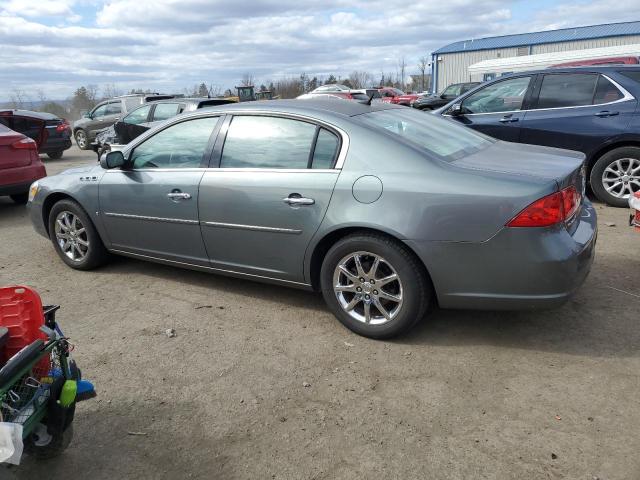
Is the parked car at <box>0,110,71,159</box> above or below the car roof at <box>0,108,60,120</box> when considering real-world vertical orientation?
below

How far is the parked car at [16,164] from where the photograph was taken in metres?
7.28

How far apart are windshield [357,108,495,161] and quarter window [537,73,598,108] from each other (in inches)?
125

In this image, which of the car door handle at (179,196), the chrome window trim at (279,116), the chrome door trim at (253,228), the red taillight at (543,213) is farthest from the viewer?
the car door handle at (179,196)

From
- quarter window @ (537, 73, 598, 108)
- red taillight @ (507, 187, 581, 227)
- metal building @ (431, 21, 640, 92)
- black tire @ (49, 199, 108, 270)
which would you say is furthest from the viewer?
metal building @ (431, 21, 640, 92)

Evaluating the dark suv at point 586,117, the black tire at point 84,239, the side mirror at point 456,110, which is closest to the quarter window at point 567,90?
the dark suv at point 586,117

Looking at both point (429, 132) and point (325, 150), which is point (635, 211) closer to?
point (429, 132)

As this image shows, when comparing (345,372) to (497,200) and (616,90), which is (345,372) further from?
(616,90)

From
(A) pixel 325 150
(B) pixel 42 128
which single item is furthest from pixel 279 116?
(B) pixel 42 128

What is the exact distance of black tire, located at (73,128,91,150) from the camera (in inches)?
645

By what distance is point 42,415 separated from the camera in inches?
85.5

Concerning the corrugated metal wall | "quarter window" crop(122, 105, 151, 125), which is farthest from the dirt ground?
the corrugated metal wall

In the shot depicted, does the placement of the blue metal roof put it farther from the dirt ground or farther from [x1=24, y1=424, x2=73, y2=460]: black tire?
[x1=24, y1=424, x2=73, y2=460]: black tire

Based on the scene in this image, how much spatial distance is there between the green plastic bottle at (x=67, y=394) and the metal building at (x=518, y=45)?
40.0 metres

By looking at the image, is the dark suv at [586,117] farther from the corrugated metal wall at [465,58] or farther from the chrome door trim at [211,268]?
the corrugated metal wall at [465,58]
